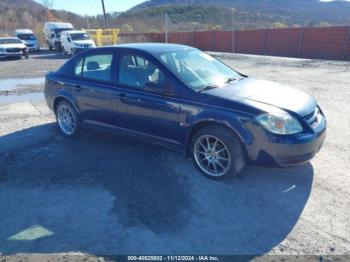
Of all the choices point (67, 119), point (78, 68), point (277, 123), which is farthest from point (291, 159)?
point (67, 119)

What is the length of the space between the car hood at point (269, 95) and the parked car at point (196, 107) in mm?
12

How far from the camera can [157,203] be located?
12.5 ft

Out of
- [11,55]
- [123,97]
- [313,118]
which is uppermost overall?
[123,97]

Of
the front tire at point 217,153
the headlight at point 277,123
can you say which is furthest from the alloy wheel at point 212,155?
the headlight at point 277,123

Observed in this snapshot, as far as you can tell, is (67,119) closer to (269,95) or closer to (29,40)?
(269,95)

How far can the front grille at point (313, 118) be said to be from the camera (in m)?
4.02

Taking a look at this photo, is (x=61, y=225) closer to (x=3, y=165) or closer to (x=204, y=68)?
(x=3, y=165)

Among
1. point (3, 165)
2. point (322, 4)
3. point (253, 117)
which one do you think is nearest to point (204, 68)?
point (253, 117)

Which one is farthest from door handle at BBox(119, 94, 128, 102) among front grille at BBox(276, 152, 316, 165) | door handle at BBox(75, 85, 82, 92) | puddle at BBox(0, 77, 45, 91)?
puddle at BBox(0, 77, 45, 91)

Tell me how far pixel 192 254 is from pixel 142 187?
1.34 m

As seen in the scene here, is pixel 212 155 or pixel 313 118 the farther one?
pixel 212 155

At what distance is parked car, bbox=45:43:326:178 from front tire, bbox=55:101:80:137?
14cm

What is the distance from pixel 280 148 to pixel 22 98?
826 centimetres

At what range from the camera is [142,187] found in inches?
164
